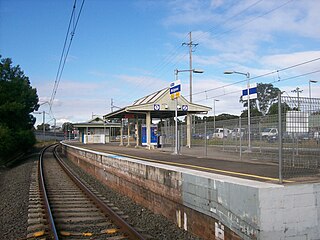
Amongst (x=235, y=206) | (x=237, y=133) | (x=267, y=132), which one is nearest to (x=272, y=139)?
(x=267, y=132)

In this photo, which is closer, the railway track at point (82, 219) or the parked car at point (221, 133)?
the railway track at point (82, 219)

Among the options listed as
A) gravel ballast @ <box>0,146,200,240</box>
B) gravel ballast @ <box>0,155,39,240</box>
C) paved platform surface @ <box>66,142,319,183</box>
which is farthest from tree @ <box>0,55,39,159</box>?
paved platform surface @ <box>66,142,319,183</box>

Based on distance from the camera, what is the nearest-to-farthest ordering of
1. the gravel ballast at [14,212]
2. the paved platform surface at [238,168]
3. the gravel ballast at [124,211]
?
the gravel ballast at [124,211]
the gravel ballast at [14,212]
the paved platform surface at [238,168]

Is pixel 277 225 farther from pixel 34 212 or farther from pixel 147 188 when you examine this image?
pixel 34 212

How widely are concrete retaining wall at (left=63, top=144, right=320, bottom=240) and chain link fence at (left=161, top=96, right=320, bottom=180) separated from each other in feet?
2.83

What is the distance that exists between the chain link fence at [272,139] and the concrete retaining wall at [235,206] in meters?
0.86

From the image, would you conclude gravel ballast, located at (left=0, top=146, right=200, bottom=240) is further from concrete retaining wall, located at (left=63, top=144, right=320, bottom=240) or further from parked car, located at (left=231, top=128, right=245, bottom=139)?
parked car, located at (left=231, top=128, right=245, bottom=139)

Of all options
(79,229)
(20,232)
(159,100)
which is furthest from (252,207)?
(159,100)

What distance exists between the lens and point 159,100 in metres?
31.8

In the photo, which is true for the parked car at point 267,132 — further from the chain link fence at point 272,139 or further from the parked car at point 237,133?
the parked car at point 237,133

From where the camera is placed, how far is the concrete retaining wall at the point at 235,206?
583 centimetres

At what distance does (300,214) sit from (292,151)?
198 centimetres

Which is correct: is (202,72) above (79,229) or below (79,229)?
above

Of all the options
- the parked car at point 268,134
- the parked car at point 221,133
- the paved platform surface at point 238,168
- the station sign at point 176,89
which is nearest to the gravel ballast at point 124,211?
the paved platform surface at point 238,168
